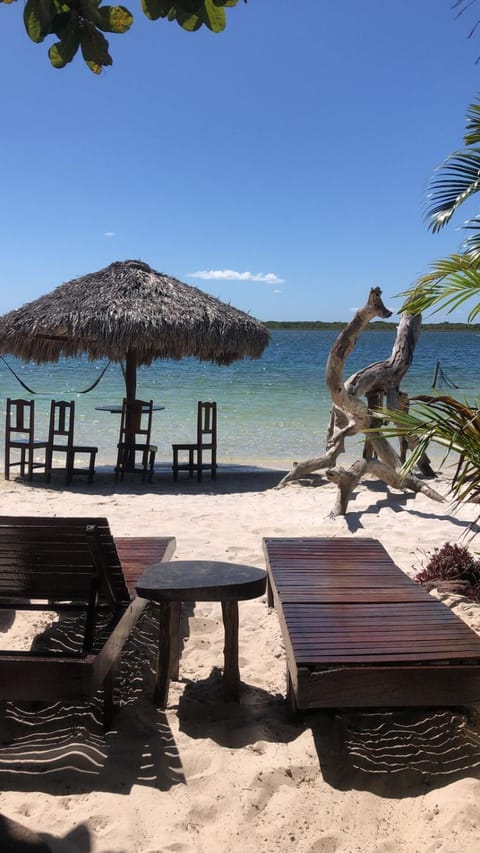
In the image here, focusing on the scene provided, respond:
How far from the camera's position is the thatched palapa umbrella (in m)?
8.12

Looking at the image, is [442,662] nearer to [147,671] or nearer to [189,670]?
[189,670]

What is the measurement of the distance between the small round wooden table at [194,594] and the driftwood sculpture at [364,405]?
343cm

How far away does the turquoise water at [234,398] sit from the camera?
1272 centimetres

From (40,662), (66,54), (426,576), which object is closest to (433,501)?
(426,576)

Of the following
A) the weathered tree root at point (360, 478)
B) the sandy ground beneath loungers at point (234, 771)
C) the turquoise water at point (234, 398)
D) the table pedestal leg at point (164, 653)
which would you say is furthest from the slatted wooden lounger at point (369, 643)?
the weathered tree root at point (360, 478)

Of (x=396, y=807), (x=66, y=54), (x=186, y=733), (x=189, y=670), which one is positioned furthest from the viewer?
(x=189, y=670)

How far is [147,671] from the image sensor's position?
3070 mm

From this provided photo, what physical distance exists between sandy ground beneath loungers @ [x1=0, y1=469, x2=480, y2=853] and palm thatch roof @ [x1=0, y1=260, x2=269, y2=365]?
17.1 ft

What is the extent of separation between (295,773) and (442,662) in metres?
0.66

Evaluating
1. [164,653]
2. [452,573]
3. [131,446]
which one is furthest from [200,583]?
[131,446]

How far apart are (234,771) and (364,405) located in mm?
5450

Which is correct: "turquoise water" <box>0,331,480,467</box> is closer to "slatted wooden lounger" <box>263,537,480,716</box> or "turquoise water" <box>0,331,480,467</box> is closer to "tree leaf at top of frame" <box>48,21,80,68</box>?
"slatted wooden lounger" <box>263,537,480,716</box>

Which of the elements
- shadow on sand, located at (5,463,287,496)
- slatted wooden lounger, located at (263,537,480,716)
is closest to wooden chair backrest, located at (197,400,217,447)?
shadow on sand, located at (5,463,287,496)

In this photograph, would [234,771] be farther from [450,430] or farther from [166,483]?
[166,483]
